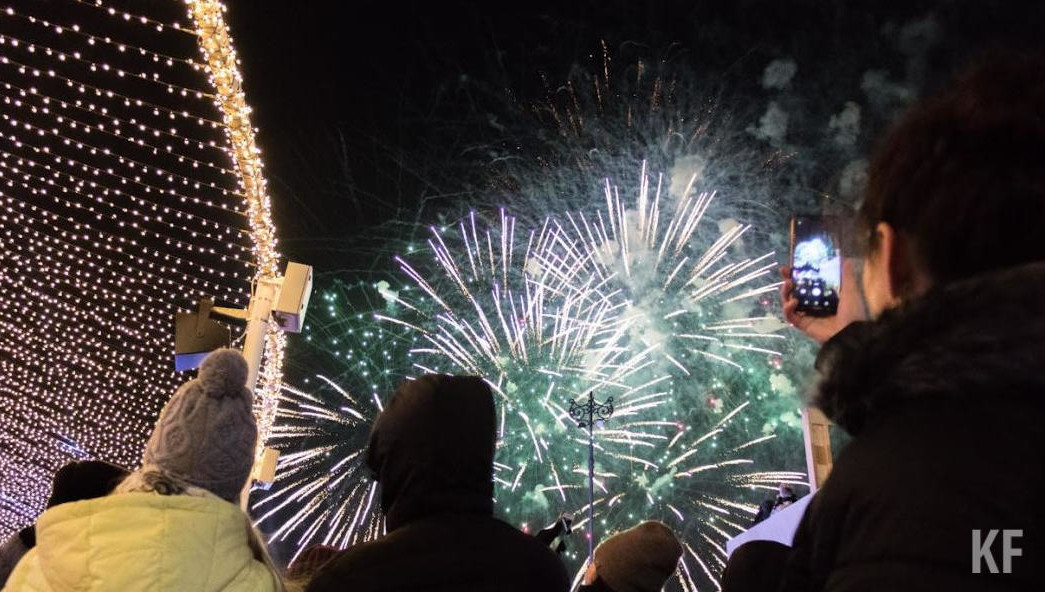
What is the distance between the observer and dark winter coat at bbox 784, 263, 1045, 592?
955 millimetres

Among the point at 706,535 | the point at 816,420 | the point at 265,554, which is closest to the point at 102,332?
the point at 816,420

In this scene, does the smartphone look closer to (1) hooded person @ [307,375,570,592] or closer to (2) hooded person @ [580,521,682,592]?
(1) hooded person @ [307,375,570,592]

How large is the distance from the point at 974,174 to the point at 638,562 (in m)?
3.12

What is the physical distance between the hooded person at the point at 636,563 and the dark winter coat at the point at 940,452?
Answer: 2.90 m

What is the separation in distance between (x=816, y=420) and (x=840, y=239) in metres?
8.65

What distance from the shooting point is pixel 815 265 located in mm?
2074

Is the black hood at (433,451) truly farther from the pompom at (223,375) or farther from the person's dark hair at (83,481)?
the person's dark hair at (83,481)

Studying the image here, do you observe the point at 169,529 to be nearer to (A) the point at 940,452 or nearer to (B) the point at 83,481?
(B) the point at 83,481

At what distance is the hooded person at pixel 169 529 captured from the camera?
2020mm

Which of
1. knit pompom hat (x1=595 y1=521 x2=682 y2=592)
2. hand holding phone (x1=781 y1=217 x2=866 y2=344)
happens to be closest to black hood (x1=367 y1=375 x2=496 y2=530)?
hand holding phone (x1=781 y1=217 x2=866 y2=344)

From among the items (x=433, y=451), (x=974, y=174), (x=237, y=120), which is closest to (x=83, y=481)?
(x=433, y=451)

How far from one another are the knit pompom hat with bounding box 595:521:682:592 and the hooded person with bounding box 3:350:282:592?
2.13 meters

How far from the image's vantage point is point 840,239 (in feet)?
6.69

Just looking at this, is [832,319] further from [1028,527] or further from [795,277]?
[1028,527]
